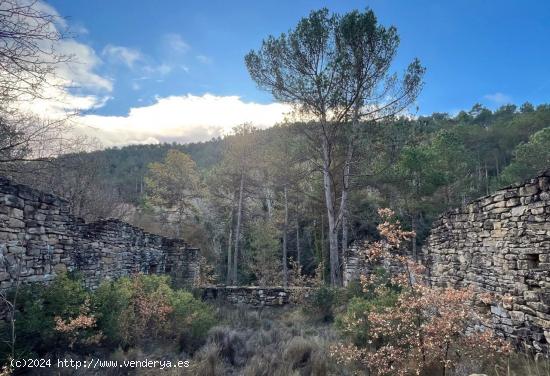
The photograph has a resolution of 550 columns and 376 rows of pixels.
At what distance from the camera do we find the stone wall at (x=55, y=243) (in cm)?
490

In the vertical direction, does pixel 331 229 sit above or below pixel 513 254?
above

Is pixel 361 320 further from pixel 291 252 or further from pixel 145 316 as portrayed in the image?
pixel 291 252

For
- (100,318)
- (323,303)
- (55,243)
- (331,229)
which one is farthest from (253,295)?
(55,243)

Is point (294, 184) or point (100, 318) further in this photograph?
point (294, 184)

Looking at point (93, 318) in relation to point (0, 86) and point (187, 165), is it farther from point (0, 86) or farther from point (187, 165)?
point (187, 165)

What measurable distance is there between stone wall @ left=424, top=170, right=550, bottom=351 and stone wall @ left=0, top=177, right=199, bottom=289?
671 cm

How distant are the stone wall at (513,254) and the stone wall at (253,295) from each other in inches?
237

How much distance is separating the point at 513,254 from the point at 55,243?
738 centimetres

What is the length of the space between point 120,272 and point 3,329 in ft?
14.8

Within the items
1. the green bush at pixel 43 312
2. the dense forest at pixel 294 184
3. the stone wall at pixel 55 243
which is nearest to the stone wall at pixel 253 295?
the stone wall at pixel 55 243

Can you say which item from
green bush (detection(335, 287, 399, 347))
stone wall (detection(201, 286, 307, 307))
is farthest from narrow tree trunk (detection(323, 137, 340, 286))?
green bush (detection(335, 287, 399, 347))

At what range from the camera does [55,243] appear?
19.5ft

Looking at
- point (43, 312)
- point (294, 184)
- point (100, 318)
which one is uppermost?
point (294, 184)

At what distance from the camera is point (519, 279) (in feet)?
14.7
